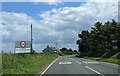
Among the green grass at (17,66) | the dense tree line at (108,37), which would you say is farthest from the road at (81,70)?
the dense tree line at (108,37)

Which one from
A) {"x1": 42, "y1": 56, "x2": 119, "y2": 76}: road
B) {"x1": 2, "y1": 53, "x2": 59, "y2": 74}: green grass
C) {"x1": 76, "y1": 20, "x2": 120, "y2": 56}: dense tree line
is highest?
{"x1": 76, "y1": 20, "x2": 120, "y2": 56}: dense tree line

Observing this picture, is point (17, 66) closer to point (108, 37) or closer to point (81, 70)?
point (81, 70)

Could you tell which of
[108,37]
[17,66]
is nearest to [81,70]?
[17,66]

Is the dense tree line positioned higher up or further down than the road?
higher up

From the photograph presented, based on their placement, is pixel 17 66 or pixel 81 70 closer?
pixel 17 66

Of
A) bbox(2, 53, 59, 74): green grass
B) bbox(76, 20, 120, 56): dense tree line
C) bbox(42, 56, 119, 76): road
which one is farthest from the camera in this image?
bbox(76, 20, 120, 56): dense tree line

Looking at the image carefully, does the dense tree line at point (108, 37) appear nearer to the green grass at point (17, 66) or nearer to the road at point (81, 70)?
the road at point (81, 70)

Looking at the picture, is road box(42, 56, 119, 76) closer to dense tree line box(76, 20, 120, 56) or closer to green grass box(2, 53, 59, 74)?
green grass box(2, 53, 59, 74)

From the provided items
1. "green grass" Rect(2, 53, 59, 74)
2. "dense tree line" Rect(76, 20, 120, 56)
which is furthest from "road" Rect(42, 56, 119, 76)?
"dense tree line" Rect(76, 20, 120, 56)

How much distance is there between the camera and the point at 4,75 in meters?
10.8

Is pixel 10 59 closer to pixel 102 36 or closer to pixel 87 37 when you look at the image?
pixel 102 36

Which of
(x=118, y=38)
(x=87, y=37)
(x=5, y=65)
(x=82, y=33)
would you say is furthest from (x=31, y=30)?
(x=82, y=33)

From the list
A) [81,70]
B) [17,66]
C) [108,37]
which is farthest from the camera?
[108,37]

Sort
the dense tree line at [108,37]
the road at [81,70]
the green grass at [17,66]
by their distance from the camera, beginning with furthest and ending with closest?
the dense tree line at [108,37], the road at [81,70], the green grass at [17,66]
